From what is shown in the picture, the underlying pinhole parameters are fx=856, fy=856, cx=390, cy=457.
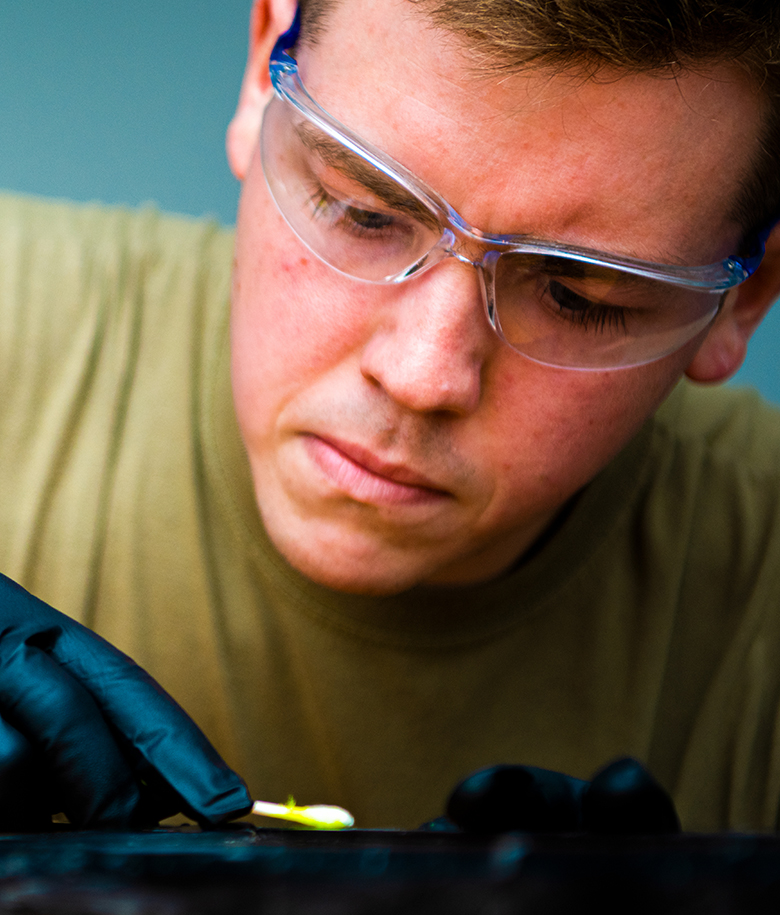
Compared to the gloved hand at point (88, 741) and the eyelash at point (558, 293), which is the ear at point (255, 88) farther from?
the gloved hand at point (88, 741)

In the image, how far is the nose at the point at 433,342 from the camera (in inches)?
31.6

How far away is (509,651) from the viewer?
121cm

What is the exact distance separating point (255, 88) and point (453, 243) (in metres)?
0.41

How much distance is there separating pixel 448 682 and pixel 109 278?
0.75 meters

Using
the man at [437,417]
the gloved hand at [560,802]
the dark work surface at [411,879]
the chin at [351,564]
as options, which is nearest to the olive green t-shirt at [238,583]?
the man at [437,417]

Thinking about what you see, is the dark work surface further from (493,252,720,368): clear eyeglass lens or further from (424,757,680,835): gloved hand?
(493,252,720,368): clear eyeglass lens

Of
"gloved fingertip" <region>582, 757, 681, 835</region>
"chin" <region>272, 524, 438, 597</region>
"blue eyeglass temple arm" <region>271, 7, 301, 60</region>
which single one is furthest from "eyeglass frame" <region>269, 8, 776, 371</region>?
"gloved fingertip" <region>582, 757, 681, 835</region>

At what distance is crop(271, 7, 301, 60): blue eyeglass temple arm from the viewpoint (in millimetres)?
893

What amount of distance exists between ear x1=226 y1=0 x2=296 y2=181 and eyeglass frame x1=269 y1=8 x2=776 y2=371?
130 millimetres

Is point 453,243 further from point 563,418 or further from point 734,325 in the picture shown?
point 734,325

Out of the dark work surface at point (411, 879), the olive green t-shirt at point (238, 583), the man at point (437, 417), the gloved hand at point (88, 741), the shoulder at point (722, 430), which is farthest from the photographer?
the shoulder at point (722, 430)

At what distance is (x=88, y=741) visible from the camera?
0.70 m

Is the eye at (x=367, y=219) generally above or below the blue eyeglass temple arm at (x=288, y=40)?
below

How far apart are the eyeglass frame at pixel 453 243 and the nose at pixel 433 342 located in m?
0.01
